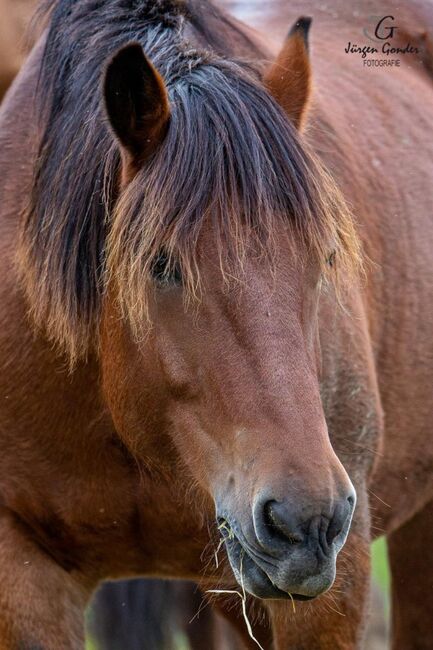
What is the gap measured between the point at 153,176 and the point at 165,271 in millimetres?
251

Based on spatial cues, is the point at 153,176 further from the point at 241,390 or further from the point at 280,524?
the point at 280,524

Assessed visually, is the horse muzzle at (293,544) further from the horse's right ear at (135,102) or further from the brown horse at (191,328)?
the horse's right ear at (135,102)

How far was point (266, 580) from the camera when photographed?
9.84 ft

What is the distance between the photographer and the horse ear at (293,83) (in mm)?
3441

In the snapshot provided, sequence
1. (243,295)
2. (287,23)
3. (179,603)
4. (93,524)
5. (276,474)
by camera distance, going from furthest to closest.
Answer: (179,603), (287,23), (93,524), (243,295), (276,474)

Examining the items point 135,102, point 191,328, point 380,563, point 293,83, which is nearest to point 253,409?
point 191,328

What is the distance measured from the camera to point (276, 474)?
2.82 meters

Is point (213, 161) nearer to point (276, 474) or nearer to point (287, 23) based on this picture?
point (276, 474)

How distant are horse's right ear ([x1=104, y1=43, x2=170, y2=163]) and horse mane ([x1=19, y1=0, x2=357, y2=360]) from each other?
4cm

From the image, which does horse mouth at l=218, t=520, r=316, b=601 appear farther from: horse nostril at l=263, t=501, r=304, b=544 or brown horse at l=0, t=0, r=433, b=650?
horse nostril at l=263, t=501, r=304, b=544

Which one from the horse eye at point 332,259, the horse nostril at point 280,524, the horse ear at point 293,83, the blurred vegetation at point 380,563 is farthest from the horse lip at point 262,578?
the blurred vegetation at point 380,563

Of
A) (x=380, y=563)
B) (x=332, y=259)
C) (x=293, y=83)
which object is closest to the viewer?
(x=332, y=259)

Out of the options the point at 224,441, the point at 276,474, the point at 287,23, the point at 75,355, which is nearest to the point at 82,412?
the point at 75,355

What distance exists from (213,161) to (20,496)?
3.92ft
